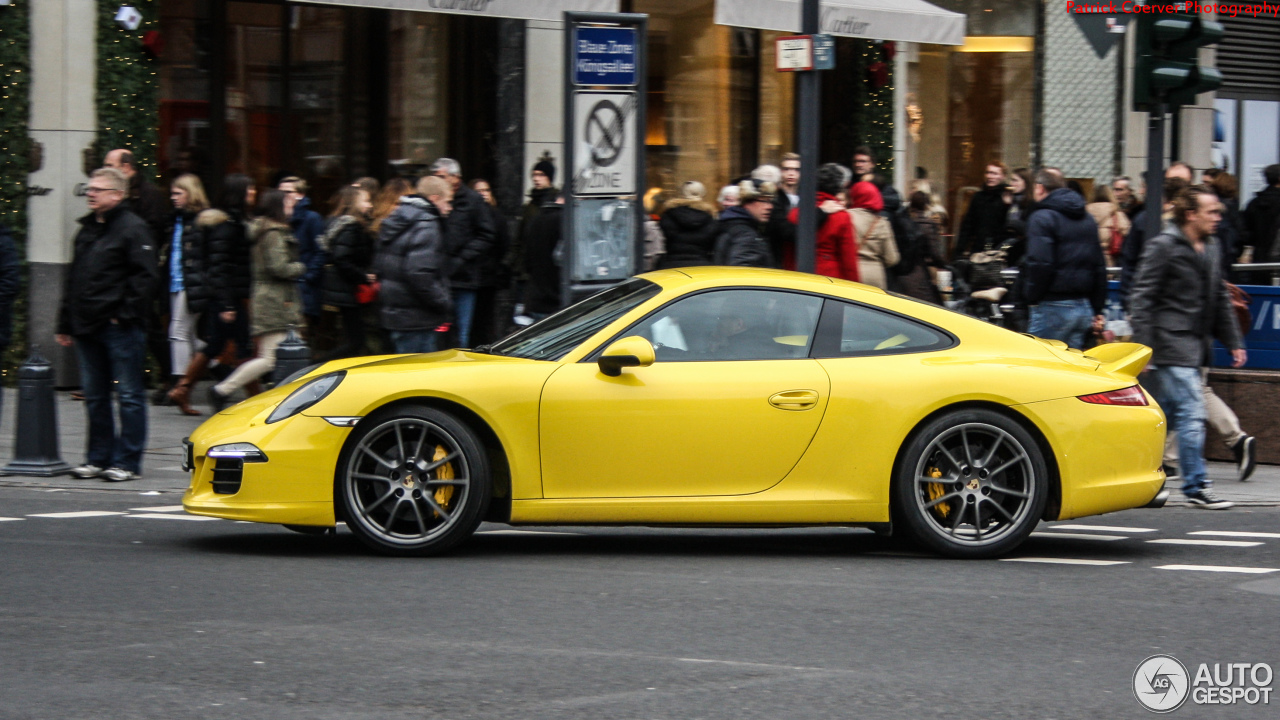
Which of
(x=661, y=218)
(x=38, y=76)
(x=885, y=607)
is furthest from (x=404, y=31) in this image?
(x=885, y=607)

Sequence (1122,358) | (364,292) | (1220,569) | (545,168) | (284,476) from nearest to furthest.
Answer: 1. (284,476)
2. (1220,569)
3. (1122,358)
4. (364,292)
5. (545,168)

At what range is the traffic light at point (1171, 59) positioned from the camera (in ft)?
34.3

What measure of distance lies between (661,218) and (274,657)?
25.6 feet

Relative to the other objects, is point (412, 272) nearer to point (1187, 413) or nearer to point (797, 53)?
point (797, 53)

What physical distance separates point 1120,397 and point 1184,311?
7.24 feet

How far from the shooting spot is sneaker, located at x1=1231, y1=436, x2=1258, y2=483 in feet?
35.3

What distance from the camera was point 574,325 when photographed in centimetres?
774

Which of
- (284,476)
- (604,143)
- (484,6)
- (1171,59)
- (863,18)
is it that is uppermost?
(863,18)

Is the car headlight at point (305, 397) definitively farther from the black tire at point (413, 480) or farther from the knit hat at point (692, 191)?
the knit hat at point (692, 191)

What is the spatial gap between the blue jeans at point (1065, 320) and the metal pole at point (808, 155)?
2065 mm

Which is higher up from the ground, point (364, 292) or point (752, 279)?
point (752, 279)

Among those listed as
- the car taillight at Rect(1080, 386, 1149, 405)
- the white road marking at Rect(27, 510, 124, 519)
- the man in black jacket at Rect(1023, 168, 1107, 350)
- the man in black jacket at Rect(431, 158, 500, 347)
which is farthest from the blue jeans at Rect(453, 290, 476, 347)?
the car taillight at Rect(1080, 386, 1149, 405)

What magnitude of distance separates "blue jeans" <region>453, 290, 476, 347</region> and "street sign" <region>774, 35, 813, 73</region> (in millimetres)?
3787

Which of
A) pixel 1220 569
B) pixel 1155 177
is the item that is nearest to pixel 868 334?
pixel 1220 569
